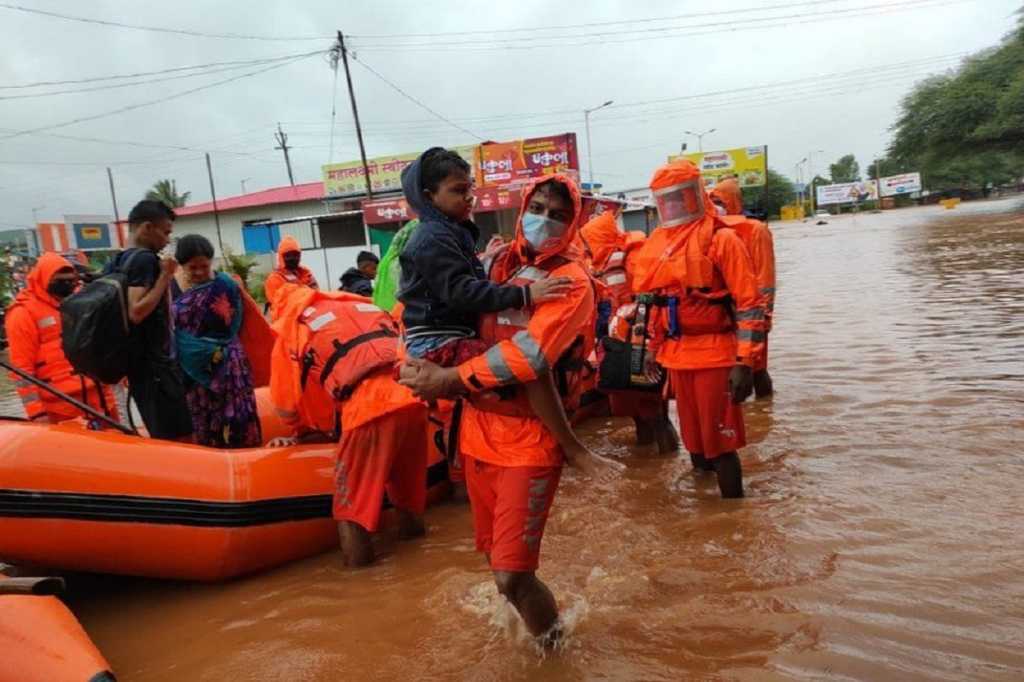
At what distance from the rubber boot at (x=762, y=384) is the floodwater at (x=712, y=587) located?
2.16 feet

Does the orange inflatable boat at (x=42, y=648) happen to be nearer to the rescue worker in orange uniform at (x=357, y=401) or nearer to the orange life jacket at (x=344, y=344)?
the rescue worker in orange uniform at (x=357, y=401)

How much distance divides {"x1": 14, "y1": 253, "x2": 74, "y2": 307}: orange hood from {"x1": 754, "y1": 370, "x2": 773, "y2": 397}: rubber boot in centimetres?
519

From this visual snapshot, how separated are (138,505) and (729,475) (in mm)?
2907

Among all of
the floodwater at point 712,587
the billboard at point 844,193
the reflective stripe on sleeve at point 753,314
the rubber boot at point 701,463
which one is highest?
the billboard at point 844,193

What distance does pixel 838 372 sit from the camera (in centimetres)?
671

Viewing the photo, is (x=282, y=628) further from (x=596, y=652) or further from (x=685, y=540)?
(x=685, y=540)

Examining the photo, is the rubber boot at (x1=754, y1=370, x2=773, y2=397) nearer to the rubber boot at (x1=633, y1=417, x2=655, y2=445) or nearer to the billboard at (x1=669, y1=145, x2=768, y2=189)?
the rubber boot at (x1=633, y1=417, x2=655, y2=445)

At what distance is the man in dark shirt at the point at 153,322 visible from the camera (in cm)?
368

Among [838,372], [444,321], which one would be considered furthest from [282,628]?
[838,372]

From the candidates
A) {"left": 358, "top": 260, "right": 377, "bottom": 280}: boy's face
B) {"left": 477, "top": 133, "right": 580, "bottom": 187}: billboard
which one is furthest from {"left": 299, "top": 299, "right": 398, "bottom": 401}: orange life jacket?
{"left": 477, "top": 133, "right": 580, "bottom": 187}: billboard

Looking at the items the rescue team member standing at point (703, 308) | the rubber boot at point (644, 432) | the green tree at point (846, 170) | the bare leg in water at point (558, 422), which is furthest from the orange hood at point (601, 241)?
the green tree at point (846, 170)

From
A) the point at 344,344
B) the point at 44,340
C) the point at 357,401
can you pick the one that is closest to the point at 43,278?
the point at 44,340

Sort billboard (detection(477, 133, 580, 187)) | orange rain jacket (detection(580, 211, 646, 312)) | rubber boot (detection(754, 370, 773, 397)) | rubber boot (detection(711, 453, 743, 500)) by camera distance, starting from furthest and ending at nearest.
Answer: billboard (detection(477, 133, 580, 187)) < rubber boot (detection(754, 370, 773, 397)) < orange rain jacket (detection(580, 211, 646, 312)) < rubber boot (detection(711, 453, 743, 500))

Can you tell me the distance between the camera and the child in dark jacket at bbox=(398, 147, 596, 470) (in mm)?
2264
